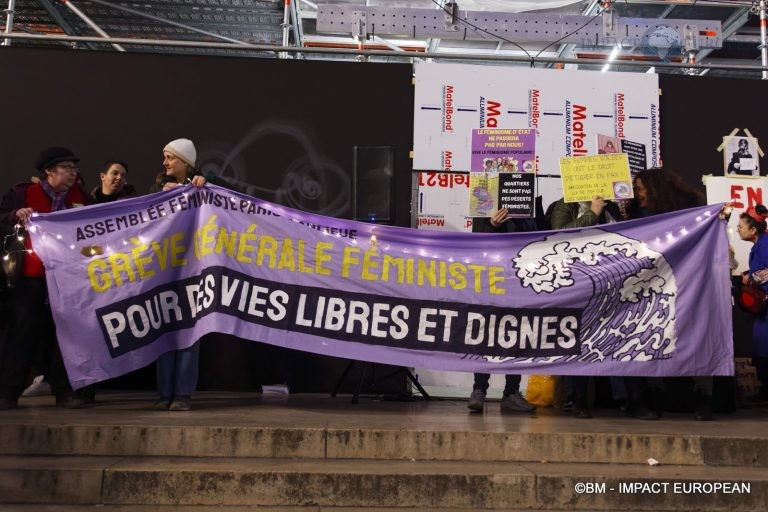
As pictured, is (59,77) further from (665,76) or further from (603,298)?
(665,76)

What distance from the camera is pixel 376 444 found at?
15.8 ft

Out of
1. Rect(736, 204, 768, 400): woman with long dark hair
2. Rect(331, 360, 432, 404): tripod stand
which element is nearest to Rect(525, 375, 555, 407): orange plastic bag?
Rect(331, 360, 432, 404): tripod stand

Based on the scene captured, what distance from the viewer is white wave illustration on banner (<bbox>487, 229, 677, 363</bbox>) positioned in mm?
5719

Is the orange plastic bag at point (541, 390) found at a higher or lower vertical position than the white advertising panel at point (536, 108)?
lower

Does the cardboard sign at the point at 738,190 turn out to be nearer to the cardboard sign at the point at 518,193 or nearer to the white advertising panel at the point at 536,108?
the white advertising panel at the point at 536,108

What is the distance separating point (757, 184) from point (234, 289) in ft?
17.8

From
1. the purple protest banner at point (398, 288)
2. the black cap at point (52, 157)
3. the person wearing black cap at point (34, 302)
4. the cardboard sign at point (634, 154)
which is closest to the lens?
the person wearing black cap at point (34, 302)

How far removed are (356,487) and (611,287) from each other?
267 centimetres

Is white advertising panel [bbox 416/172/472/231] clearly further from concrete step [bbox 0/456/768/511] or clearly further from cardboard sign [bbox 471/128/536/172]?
concrete step [bbox 0/456/768/511]

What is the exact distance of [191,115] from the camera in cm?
753

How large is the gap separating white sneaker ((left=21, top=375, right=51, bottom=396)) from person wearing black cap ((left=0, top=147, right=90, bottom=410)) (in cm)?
72

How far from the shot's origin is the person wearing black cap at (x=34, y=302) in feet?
18.2

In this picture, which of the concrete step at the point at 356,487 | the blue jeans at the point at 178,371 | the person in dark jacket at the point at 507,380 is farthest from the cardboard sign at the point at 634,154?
the blue jeans at the point at 178,371

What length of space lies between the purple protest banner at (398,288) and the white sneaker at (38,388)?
5.27ft
